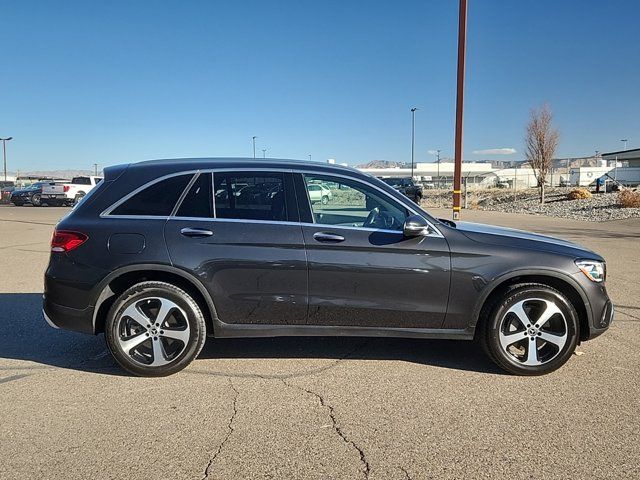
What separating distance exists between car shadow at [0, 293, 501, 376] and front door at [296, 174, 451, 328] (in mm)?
610

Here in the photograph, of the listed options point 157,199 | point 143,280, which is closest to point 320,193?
point 157,199

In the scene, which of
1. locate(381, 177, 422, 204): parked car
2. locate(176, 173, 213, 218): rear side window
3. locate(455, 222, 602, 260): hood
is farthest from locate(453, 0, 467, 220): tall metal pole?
locate(176, 173, 213, 218): rear side window

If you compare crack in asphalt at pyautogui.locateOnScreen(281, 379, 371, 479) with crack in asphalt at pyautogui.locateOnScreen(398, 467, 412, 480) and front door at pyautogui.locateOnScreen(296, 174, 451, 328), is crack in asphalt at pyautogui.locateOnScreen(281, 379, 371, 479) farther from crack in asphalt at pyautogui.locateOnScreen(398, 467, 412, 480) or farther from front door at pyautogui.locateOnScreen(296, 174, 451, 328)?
front door at pyautogui.locateOnScreen(296, 174, 451, 328)

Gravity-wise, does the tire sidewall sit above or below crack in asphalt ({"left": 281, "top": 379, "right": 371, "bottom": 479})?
above

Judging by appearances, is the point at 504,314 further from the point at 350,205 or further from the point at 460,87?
the point at 460,87

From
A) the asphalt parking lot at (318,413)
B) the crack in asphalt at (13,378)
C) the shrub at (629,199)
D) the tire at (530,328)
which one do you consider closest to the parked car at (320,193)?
the asphalt parking lot at (318,413)

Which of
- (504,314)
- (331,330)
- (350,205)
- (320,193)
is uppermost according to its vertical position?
(320,193)

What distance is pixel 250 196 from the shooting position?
4.38 metres

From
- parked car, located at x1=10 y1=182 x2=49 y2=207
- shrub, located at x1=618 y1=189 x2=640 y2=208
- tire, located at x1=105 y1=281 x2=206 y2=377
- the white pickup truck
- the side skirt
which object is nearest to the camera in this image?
tire, located at x1=105 y1=281 x2=206 y2=377

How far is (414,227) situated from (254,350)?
1.97 meters

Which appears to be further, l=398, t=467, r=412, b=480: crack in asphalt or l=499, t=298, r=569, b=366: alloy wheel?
l=499, t=298, r=569, b=366: alloy wheel

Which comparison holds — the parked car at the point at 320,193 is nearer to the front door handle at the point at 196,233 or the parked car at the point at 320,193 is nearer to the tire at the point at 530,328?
the front door handle at the point at 196,233

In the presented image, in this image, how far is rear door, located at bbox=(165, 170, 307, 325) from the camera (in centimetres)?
419

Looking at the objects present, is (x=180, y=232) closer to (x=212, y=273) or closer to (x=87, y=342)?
(x=212, y=273)
